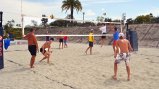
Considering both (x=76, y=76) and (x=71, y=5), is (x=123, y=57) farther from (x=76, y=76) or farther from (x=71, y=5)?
(x=71, y=5)

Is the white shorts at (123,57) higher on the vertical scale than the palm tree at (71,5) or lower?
lower

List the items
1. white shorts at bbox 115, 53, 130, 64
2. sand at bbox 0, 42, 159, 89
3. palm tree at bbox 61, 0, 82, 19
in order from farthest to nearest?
palm tree at bbox 61, 0, 82, 19
white shorts at bbox 115, 53, 130, 64
sand at bbox 0, 42, 159, 89

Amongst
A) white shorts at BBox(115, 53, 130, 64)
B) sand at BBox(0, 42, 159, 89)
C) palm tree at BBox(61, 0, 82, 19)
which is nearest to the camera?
sand at BBox(0, 42, 159, 89)

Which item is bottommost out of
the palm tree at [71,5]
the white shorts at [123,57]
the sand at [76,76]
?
the sand at [76,76]

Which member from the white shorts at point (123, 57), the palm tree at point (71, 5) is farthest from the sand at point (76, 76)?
the palm tree at point (71, 5)

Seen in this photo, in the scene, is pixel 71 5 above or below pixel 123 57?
above

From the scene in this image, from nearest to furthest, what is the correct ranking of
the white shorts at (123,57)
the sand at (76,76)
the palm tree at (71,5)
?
the sand at (76,76)
the white shorts at (123,57)
the palm tree at (71,5)

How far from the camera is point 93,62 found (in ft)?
43.9

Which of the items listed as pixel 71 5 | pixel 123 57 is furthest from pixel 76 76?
pixel 71 5

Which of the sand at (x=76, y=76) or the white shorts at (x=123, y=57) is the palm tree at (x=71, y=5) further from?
the white shorts at (x=123, y=57)

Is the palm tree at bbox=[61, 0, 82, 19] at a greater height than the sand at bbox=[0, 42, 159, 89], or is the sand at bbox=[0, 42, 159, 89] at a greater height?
the palm tree at bbox=[61, 0, 82, 19]

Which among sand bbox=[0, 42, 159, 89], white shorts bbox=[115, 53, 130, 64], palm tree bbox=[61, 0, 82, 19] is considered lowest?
sand bbox=[0, 42, 159, 89]


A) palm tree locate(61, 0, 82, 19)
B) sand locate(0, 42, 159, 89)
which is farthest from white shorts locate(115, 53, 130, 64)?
palm tree locate(61, 0, 82, 19)

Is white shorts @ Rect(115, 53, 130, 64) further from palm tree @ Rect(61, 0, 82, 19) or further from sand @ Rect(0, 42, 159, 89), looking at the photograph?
palm tree @ Rect(61, 0, 82, 19)
